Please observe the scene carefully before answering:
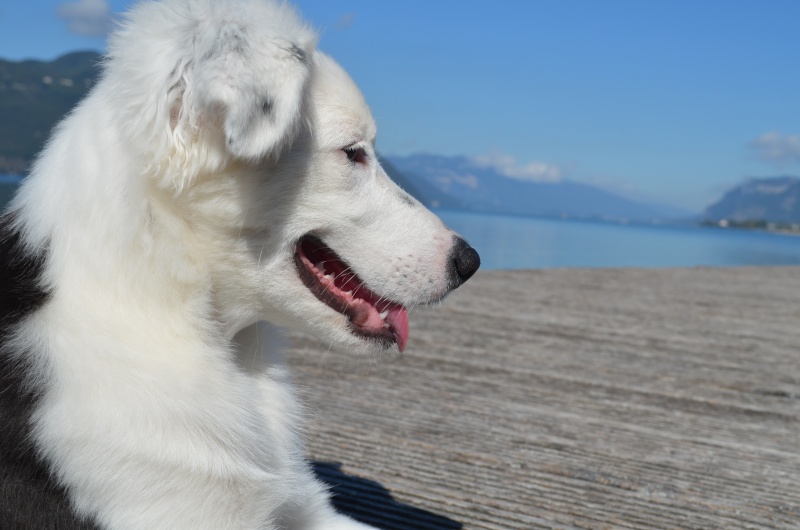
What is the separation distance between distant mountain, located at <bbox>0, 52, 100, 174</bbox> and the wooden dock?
102 ft

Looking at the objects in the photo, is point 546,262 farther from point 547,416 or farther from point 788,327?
point 547,416

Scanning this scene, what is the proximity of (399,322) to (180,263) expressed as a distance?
74cm

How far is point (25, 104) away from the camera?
380ft

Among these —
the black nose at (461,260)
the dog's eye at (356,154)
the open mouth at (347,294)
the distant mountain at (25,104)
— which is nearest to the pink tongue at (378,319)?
the open mouth at (347,294)

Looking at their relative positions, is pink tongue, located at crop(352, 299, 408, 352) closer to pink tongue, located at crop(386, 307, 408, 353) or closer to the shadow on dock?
pink tongue, located at crop(386, 307, 408, 353)

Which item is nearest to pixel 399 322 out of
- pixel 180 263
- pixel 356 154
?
pixel 356 154

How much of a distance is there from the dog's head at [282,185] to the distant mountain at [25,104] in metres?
33.3

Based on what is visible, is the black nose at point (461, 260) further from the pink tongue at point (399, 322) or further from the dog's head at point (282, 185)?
the pink tongue at point (399, 322)

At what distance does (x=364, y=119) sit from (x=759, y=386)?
365 centimetres

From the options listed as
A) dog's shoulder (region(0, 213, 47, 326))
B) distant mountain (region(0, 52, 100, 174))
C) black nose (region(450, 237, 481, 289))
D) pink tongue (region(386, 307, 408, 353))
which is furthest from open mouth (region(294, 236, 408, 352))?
distant mountain (region(0, 52, 100, 174))

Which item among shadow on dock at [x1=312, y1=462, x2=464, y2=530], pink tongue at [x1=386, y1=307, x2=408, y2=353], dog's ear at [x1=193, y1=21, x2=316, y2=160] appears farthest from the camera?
shadow on dock at [x1=312, y1=462, x2=464, y2=530]

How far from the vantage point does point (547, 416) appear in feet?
13.2

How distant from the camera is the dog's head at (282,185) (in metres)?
1.85

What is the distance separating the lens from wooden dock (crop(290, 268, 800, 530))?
9.68 feet
